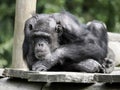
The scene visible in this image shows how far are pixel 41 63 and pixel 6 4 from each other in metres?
6.30

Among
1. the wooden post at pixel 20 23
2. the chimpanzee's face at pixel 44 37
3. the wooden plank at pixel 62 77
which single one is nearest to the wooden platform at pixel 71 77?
the wooden plank at pixel 62 77

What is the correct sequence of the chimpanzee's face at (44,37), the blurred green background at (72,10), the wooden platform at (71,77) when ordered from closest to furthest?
the wooden platform at (71,77) < the chimpanzee's face at (44,37) < the blurred green background at (72,10)

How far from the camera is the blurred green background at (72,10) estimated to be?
10.3m

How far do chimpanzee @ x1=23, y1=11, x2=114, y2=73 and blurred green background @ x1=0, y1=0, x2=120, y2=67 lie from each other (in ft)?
14.4

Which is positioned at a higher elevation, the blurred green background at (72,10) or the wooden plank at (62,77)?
the wooden plank at (62,77)

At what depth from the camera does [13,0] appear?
11.9 metres

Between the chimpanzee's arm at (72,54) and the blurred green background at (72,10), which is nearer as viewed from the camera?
the chimpanzee's arm at (72,54)

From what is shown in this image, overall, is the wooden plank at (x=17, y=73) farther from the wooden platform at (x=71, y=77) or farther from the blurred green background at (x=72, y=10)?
the blurred green background at (x=72, y=10)

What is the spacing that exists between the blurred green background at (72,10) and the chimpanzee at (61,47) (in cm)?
439

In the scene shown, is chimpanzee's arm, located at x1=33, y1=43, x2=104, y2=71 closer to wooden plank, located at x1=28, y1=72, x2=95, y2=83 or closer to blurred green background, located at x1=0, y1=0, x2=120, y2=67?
wooden plank, located at x1=28, y1=72, x2=95, y2=83

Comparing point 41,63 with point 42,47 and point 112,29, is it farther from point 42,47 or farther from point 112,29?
point 112,29

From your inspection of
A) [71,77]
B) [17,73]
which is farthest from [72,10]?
[71,77]

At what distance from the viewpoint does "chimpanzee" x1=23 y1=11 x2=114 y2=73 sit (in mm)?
5461

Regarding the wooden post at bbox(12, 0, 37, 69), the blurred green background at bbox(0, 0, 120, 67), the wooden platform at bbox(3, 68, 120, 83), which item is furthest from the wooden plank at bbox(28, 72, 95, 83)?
the blurred green background at bbox(0, 0, 120, 67)
